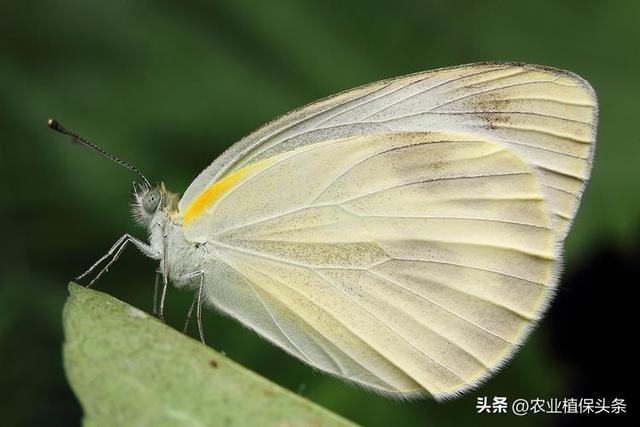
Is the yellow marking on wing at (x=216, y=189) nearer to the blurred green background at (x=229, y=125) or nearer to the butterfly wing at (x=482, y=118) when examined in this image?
the butterfly wing at (x=482, y=118)

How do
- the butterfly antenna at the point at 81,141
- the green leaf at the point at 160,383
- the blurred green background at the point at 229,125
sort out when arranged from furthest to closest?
the blurred green background at the point at 229,125, the butterfly antenna at the point at 81,141, the green leaf at the point at 160,383

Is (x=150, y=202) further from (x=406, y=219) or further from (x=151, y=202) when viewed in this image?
(x=406, y=219)

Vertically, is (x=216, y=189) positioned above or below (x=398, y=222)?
below

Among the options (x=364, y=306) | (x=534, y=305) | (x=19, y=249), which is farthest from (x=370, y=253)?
(x=19, y=249)

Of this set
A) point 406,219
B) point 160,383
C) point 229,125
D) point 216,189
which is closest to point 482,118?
point 406,219

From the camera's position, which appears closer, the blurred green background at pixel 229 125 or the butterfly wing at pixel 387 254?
the butterfly wing at pixel 387 254

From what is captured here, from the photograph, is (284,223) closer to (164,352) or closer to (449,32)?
(164,352)

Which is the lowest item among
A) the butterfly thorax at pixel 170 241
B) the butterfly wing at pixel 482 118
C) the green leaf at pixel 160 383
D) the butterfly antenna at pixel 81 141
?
the green leaf at pixel 160 383

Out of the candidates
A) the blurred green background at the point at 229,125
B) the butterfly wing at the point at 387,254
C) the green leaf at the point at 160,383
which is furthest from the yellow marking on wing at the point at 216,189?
the green leaf at the point at 160,383

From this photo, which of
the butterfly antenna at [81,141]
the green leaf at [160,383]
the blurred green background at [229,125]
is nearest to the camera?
the green leaf at [160,383]
